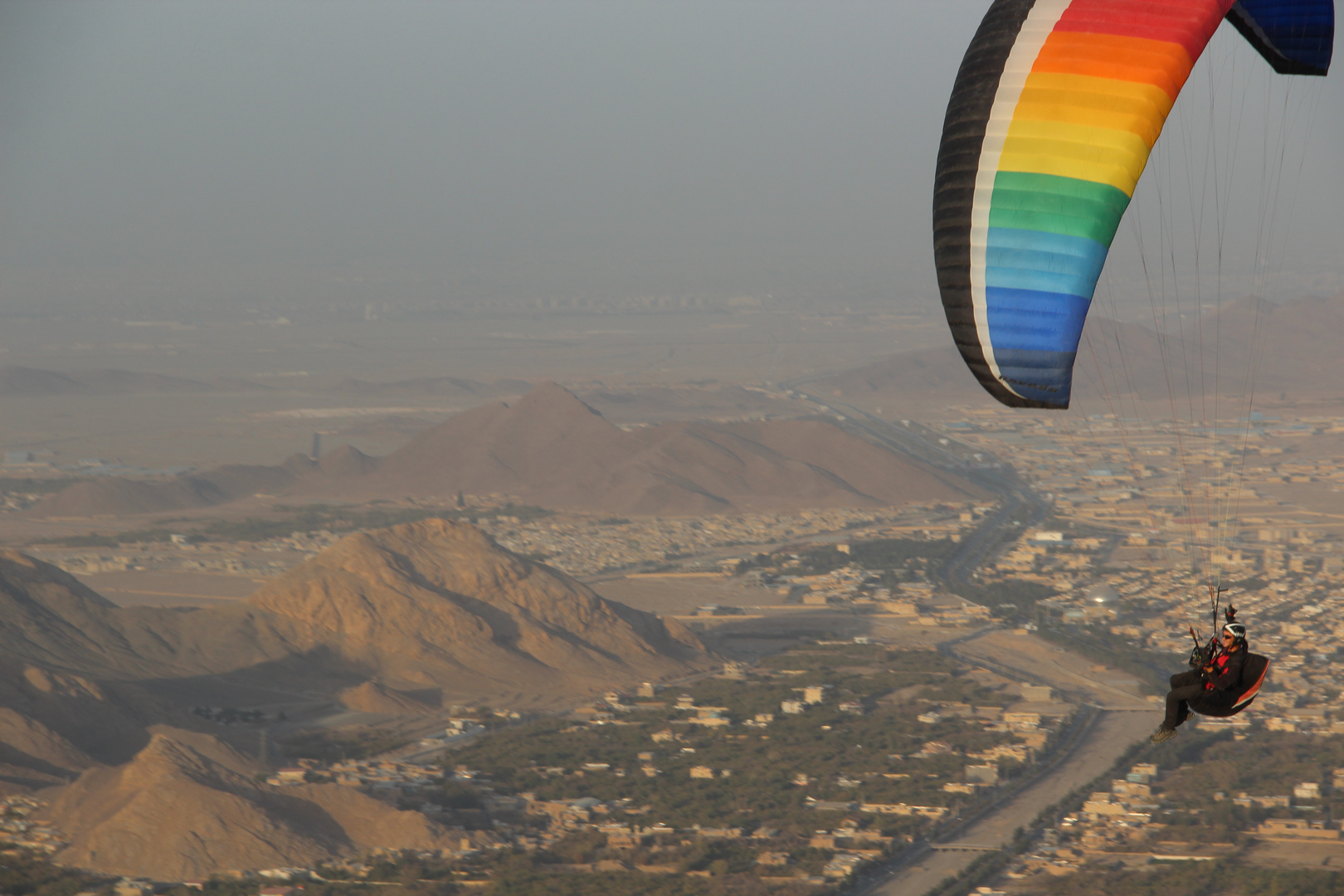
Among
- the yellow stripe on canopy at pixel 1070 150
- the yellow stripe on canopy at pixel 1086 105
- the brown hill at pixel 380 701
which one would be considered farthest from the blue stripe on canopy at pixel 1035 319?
the brown hill at pixel 380 701

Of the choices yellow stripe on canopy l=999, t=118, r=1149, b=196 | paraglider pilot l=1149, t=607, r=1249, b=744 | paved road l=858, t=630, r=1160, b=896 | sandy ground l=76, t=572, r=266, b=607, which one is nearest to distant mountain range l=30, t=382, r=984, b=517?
sandy ground l=76, t=572, r=266, b=607

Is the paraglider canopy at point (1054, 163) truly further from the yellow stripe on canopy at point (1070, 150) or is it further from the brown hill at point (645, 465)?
the brown hill at point (645, 465)

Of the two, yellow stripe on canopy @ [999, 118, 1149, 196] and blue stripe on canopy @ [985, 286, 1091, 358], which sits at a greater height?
yellow stripe on canopy @ [999, 118, 1149, 196]

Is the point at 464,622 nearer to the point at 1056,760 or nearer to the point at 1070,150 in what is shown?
the point at 1056,760

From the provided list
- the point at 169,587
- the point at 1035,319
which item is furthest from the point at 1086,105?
the point at 169,587

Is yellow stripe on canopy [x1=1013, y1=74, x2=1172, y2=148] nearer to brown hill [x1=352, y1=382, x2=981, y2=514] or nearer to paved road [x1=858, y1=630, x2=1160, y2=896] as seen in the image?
paved road [x1=858, y1=630, x2=1160, y2=896]

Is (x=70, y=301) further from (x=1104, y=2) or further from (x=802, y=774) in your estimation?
Answer: (x=1104, y=2)

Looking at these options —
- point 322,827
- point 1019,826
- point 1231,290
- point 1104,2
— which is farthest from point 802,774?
point 1231,290
